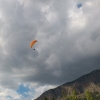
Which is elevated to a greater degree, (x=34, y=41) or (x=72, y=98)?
(x=34, y=41)

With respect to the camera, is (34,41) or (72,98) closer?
(34,41)

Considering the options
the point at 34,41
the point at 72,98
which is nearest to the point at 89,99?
the point at 72,98

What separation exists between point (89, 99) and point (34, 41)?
249 ft

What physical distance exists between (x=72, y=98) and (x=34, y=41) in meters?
66.2

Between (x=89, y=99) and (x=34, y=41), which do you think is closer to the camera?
(x=34, y=41)

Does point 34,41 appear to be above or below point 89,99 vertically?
above

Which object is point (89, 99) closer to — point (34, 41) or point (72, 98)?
point (72, 98)

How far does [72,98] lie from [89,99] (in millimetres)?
14322

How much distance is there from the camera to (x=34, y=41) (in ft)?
406

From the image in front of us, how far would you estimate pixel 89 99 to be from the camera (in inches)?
6772

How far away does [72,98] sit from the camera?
6619 inches
